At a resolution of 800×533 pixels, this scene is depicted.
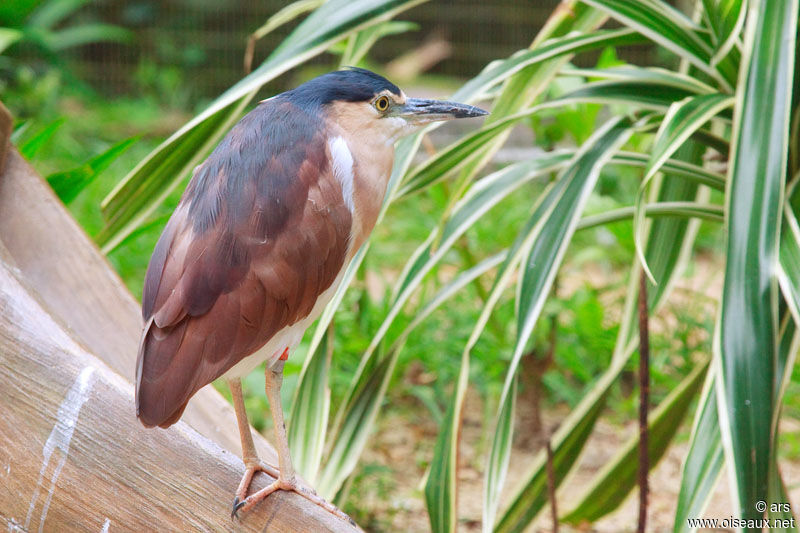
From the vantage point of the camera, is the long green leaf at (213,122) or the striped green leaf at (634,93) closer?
the long green leaf at (213,122)

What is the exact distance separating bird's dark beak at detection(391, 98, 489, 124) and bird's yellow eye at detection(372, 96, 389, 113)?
19 mm

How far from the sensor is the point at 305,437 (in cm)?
169

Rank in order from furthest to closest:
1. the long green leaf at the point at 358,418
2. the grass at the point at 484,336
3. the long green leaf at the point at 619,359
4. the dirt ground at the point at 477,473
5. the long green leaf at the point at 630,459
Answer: the grass at the point at 484,336
the dirt ground at the point at 477,473
the long green leaf at the point at 630,459
the long green leaf at the point at 619,359
the long green leaf at the point at 358,418

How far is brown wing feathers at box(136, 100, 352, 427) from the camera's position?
1.23 meters

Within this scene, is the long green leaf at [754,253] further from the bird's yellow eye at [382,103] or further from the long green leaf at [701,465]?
the bird's yellow eye at [382,103]

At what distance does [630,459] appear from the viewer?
203cm

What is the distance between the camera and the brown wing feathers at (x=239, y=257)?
48.5 inches

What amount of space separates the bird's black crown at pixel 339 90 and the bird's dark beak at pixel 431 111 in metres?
0.05

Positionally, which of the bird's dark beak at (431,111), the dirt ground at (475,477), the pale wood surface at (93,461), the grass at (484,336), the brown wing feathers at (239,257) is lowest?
the dirt ground at (475,477)

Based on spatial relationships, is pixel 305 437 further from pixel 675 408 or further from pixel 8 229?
pixel 675 408

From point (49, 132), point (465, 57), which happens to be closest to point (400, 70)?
point (465, 57)

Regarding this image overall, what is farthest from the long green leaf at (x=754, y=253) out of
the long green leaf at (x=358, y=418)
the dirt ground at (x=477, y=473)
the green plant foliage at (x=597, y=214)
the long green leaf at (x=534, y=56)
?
the dirt ground at (x=477, y=473)

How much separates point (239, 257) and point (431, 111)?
1.35 ft

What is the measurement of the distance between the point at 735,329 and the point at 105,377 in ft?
3.16
